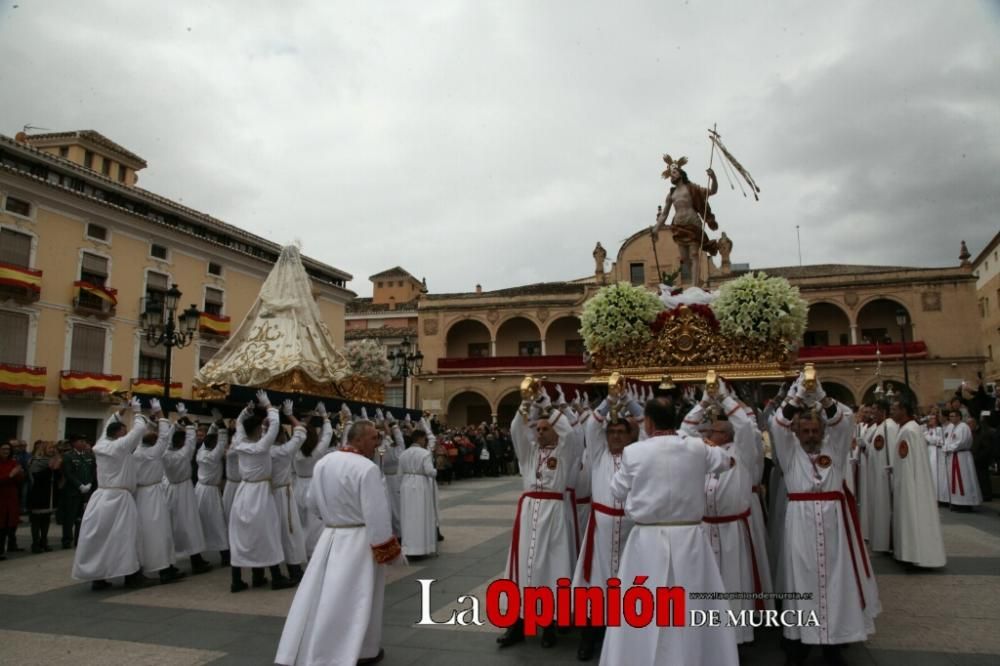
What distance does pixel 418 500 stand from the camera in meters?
9.48

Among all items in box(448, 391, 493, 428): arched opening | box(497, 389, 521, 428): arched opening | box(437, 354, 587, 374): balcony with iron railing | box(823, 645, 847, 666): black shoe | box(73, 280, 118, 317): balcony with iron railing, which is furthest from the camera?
box(448, 391, 493, 428): arched opening

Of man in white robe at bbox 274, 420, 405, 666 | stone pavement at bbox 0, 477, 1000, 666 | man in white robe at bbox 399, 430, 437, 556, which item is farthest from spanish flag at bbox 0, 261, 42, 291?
man in white robe at bbox 274, 420, 405, 666

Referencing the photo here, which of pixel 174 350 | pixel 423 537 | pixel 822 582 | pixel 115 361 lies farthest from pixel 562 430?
pixel 174 350

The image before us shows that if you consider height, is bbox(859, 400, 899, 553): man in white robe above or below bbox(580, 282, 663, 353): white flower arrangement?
below

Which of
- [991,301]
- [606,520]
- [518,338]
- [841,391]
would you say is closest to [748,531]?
[606,520]

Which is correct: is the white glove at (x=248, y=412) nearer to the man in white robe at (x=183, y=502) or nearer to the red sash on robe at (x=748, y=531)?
the man in white robe at (x=183, y=502)

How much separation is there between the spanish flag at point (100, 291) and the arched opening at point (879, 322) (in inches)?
1451

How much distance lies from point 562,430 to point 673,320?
1.59 m

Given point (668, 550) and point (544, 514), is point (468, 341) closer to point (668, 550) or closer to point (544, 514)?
point (544, 514)

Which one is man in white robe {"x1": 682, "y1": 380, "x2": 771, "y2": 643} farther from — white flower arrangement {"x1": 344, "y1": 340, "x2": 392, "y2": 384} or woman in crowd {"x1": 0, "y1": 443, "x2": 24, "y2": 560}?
white flower arrangement {"x1": 344, "y1": 340, "x2": 392, "y2": 384}

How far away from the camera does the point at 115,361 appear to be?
26.3 metres

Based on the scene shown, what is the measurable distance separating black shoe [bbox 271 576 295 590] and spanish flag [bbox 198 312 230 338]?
Result: 79.4 feet

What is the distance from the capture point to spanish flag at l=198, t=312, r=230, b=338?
29484 mm

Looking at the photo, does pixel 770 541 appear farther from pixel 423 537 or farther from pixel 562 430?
pixel 423 537
